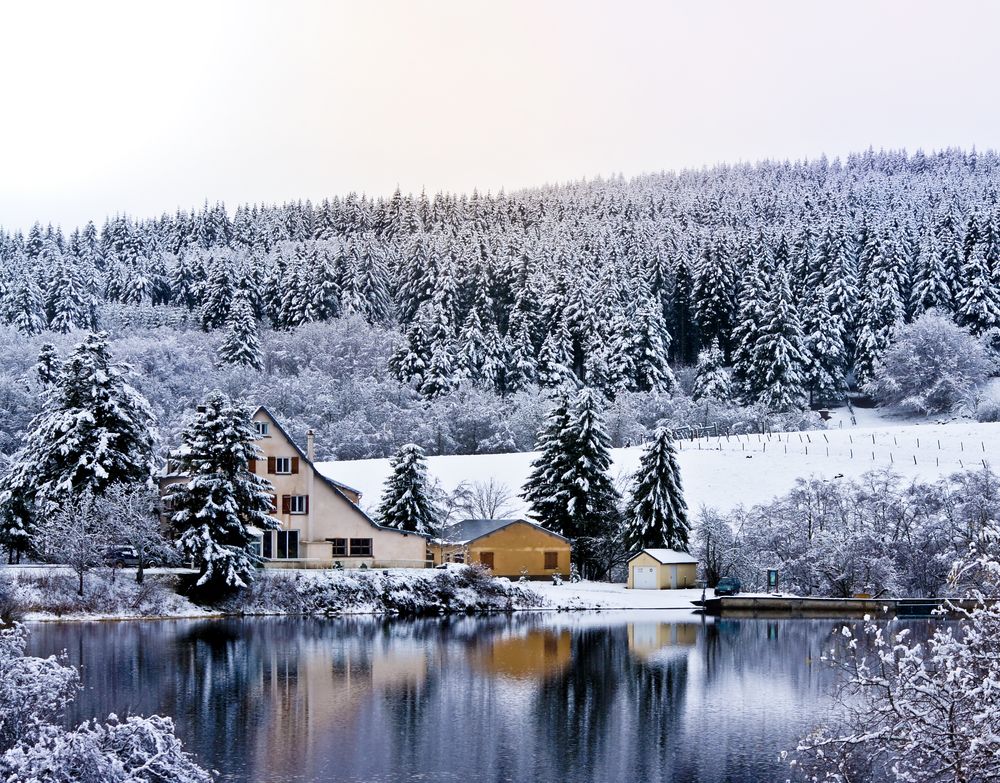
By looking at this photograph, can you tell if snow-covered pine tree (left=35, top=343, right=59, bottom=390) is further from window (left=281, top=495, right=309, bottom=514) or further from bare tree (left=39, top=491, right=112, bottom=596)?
bare tree (left=39, top=491, right=112, bottom=596)

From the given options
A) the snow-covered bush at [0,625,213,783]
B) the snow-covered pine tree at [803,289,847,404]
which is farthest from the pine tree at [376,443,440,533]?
the snow-covered pine tree at [803,289,847,404]

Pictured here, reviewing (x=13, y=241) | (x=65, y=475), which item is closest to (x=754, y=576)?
(x=65, y=475)

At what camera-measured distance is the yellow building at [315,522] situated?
59500 millimetres

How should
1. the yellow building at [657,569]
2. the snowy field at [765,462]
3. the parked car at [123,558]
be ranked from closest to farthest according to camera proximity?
the parked car at [123,558] < the yellow building at [657,569] < the snowy field at [765,462]

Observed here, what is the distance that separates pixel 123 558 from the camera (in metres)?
54.6

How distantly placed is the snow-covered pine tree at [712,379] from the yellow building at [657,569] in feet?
151

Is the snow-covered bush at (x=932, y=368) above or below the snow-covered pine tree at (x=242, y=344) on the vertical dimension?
below

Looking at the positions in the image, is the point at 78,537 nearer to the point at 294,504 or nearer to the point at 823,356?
the point at 294,504

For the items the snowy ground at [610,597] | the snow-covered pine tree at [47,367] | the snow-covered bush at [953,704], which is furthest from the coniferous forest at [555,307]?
the snow-covered bush at [953,704]

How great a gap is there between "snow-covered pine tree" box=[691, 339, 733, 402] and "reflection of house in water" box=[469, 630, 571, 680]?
2662 inches

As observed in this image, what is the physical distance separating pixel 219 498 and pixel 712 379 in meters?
69.5

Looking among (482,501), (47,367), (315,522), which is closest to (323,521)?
(315,522)

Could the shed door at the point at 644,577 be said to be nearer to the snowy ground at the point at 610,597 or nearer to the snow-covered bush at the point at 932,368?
the snowy ground at the point at 610,597

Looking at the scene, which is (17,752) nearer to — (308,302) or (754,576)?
(754,576)
